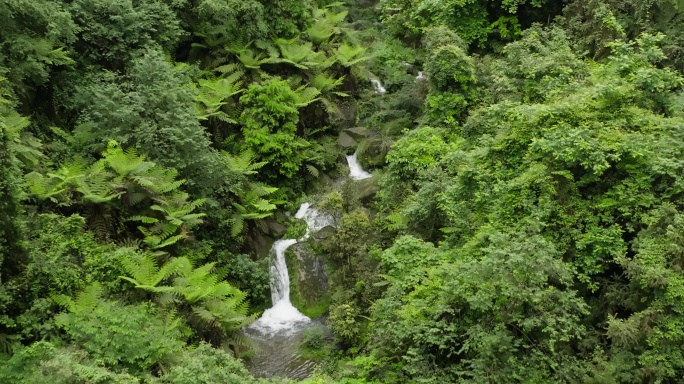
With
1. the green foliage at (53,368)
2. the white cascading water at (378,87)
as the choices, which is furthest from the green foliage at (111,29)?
the white cascading water at (378,87)

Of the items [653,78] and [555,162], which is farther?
[653,78]

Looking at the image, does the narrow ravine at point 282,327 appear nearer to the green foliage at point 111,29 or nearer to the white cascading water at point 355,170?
the white cascading water at point 355,170

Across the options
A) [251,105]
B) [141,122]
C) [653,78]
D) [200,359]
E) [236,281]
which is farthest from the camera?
[251,105]

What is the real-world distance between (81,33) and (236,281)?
279 inches

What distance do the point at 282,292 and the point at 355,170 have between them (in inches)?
201

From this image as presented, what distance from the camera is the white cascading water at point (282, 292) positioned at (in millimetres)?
12922

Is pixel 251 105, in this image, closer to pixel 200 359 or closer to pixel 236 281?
pixel 236 281

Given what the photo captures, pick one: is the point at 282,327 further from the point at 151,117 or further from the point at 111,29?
the point at 111,29

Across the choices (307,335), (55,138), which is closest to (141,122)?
(55,138)

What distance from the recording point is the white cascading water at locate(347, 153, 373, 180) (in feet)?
54.6

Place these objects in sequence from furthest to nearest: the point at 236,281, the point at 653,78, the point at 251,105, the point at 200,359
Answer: the point at 251,105 → the point at 236,281 → the point at 653,78 → the point at 200,359

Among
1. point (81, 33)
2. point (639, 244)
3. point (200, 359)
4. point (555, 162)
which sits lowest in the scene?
point (200, 359)

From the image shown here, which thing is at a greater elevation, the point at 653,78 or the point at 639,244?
the point at 653,78

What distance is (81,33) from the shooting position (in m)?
12.6
